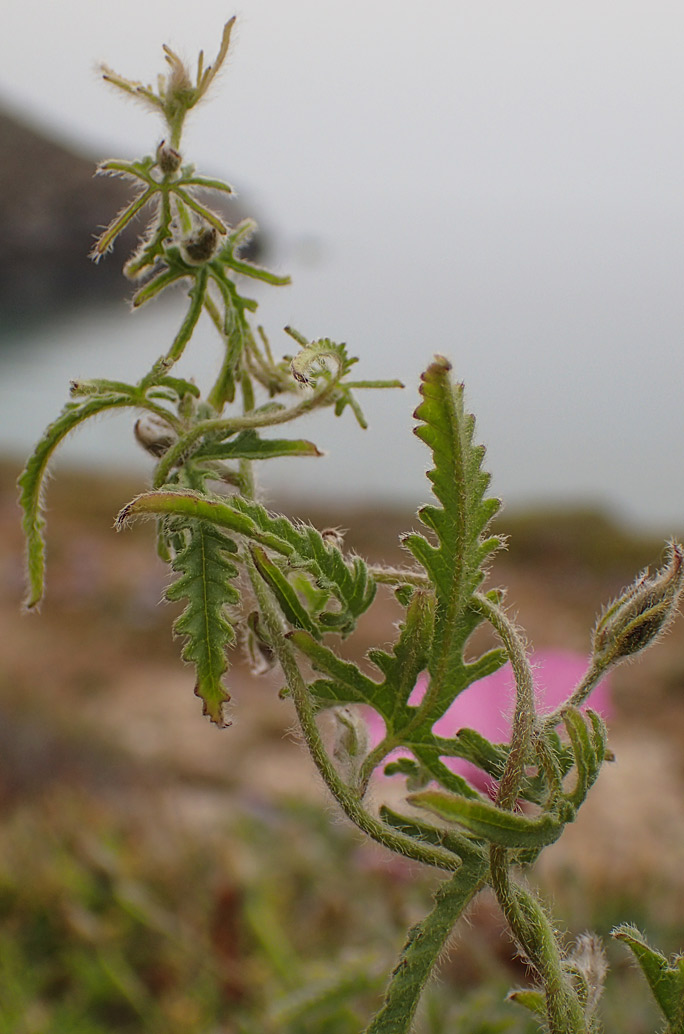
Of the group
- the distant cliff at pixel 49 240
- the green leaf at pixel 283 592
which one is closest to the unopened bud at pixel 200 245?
the green leaf at pixel 283 592

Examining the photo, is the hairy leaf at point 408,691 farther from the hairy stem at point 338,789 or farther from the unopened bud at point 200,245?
the unopened bud at point 200,245

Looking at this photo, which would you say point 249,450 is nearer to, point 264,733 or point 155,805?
point 155,805

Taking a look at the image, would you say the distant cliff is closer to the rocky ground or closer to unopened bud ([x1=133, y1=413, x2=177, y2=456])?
the rocky ground

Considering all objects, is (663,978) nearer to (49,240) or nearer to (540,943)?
(540,943)

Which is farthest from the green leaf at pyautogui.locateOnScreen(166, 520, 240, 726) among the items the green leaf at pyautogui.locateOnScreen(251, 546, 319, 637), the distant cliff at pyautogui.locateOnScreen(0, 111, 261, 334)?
the distant cliff at pyautogui.locateOnScreen(0, 111, 261, 334)

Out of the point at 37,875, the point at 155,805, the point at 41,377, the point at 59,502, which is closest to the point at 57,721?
the point at 155,805

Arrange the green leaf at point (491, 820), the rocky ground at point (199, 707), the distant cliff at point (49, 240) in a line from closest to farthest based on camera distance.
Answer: the green leaf at point (491, 820)
the rocky ground at point (199, 707)
the distant cliff at point (49, 240)
